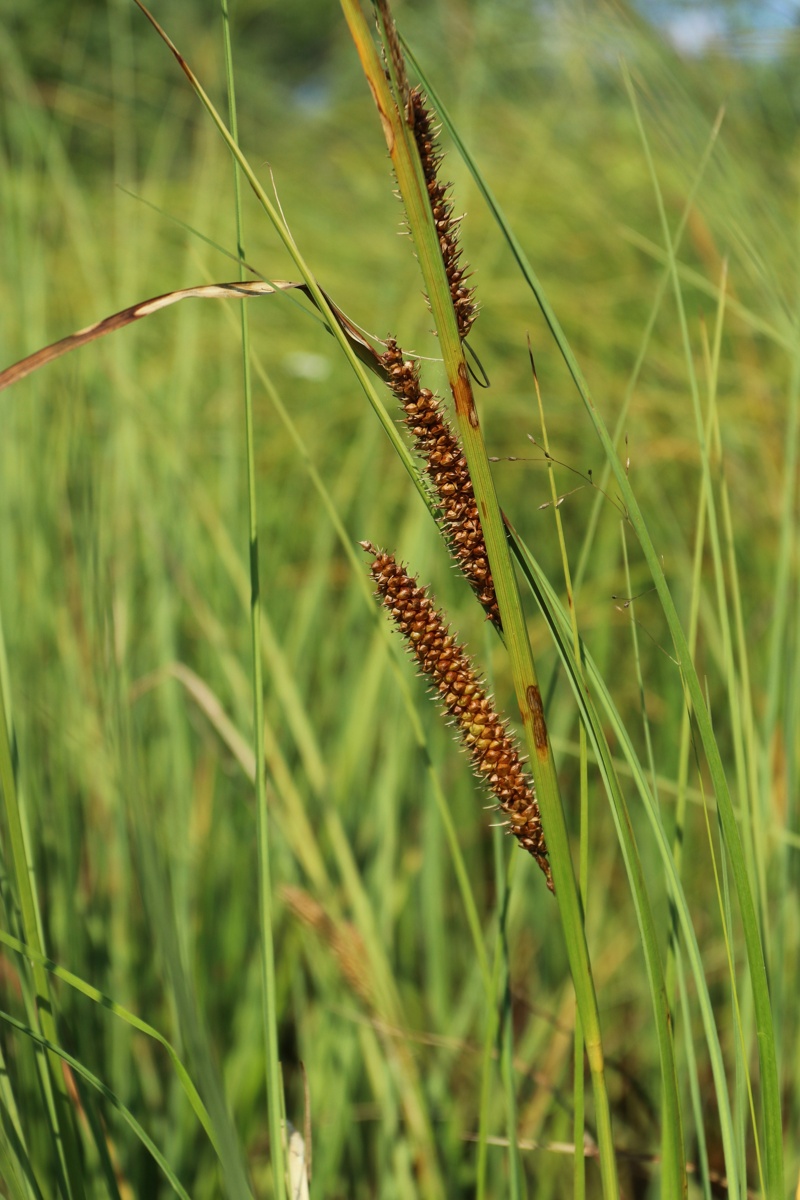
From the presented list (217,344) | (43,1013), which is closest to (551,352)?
(217,344)

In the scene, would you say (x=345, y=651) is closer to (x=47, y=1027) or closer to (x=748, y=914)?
(x=47, y=1027)

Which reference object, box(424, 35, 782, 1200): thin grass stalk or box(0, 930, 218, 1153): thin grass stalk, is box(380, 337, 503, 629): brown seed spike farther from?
box(0, 930, 218, 1153): thin grass stalk

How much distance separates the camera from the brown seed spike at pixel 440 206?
12.5 inches

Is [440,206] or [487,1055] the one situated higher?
[440,206]

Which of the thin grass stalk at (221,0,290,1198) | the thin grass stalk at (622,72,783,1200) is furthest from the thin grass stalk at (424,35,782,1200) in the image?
the thin grass stalk at (221,0,290,1198)

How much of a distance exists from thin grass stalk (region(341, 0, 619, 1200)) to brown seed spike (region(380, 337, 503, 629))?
1 cm

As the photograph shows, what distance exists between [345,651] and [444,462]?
1048mm

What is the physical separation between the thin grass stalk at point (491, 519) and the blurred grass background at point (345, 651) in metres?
0.13

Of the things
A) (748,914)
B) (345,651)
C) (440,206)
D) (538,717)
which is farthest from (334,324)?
(345,651)

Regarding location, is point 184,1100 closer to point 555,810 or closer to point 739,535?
point 555,810

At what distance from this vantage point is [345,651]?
54.4 inches

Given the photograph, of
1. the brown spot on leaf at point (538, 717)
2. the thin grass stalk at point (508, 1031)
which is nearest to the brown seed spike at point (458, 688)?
the brown spot on leaf at point (538, 717)

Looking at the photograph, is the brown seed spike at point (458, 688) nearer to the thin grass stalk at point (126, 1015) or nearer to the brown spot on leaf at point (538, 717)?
the brown spot on leaf at point (538, 717)

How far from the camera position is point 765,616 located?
1.29 metres
